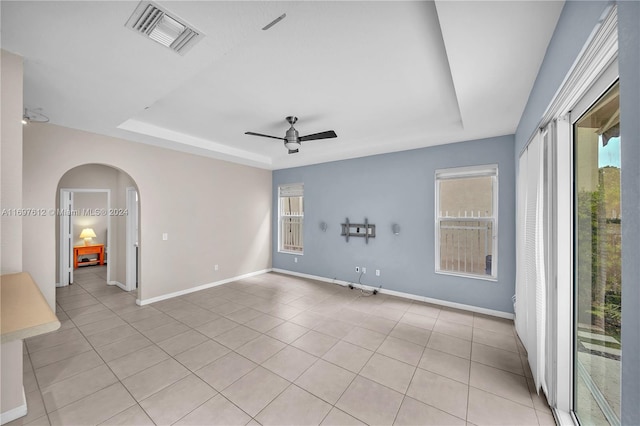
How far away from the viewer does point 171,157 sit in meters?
4.41

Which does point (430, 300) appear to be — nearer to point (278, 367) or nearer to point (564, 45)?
point (278, 367)

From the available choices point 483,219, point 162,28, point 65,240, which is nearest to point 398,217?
point 483,219

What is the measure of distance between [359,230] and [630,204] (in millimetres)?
4188

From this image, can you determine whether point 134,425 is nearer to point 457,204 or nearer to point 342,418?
point 342,418

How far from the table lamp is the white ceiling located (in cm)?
477

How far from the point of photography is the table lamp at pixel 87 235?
6656mm

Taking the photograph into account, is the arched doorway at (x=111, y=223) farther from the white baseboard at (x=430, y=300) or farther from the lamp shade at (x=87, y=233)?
the white baseboard at (x=430, y=300)

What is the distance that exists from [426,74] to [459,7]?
0.94 metres

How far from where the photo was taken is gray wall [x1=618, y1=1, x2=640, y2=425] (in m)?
0.70

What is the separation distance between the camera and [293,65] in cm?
213

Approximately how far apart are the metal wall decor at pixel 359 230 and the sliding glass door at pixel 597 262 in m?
3.13

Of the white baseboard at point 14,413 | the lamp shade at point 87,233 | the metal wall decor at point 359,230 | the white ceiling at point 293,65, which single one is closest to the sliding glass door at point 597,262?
the white ceiling at point 293,65

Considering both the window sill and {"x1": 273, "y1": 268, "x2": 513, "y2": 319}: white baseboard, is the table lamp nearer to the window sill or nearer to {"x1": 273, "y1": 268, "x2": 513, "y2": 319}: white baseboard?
{"x1": 273, "y1": 268, "x2": 513, "y2": 319}: white baseboard

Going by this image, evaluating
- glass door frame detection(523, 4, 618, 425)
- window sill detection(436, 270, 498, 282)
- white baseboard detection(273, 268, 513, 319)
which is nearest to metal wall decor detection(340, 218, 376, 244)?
white baseboard detection(273, 268, 513, 319)
